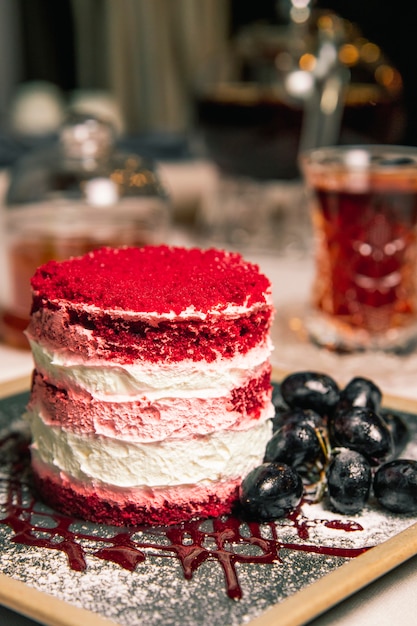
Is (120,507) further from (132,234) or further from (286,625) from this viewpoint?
(132,234)

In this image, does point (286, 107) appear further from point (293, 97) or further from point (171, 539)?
point (171, 539)

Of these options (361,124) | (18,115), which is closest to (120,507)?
(361,124)

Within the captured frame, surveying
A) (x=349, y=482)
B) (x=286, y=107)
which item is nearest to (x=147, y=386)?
(x=349, y=482)

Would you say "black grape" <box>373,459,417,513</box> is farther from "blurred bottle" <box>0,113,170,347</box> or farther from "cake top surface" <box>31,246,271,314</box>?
"blurred bottle" <box>0,113,170,347</box>

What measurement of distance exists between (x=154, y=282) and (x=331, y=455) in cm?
28

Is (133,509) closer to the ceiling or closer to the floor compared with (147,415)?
closer to the floor

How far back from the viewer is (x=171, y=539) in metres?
0.87

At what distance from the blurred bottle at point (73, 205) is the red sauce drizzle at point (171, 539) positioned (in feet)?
2.28

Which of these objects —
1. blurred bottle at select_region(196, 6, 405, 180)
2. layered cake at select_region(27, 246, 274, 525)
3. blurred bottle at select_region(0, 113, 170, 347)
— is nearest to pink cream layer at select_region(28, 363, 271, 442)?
layered cake at select_region(27, 246, 274, 525)

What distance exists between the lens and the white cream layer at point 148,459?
0.92m

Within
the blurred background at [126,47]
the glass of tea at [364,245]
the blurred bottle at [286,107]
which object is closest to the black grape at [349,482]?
the glass of tea at [364,245]

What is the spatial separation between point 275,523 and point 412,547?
0.15 m

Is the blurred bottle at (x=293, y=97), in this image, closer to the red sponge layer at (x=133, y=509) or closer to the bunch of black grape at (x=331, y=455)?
the bunch of black grape at (x=331, y=455)

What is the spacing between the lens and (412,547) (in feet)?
2.67
